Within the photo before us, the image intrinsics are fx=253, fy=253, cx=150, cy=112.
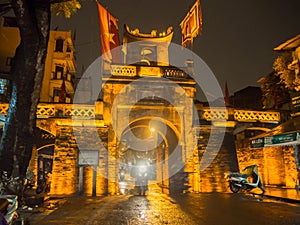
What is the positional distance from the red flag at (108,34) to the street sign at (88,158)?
5445 mm

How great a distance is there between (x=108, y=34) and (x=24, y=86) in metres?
8.30

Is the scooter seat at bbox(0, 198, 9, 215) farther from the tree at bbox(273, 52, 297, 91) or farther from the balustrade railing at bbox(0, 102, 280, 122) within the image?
the tree at bbox(273, 52, 297, 91)

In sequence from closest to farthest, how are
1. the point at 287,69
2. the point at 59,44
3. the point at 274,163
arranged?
the point at 274,163 < the point at 287,69 < the point at 59,44

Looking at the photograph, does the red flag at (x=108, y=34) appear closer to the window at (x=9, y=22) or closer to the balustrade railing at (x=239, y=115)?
the balustrade railing at (x=239, y=115)

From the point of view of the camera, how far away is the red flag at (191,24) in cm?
1468

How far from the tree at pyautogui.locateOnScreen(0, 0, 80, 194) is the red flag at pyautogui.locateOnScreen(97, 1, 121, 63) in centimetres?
665

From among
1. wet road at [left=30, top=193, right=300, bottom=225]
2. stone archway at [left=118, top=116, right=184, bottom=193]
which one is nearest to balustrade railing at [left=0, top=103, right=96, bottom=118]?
stone archway at [left=118, top=116, right=184, bottom=193]

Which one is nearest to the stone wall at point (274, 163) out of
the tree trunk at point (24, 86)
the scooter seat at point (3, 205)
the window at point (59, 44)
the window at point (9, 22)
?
the tree trunk at point (24, 86)

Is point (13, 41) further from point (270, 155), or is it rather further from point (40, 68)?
point (270, 155)

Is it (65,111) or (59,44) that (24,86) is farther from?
(59,44)

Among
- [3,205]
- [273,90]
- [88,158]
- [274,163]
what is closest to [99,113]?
[88,158]

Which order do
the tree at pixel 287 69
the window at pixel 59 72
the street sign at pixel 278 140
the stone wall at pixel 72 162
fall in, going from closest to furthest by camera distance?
the street sign at pixel 278 140 < the stone wall at pixel 72 162 < the tree at pixel 287 69 < the window at pixel 59 72

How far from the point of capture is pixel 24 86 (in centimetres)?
716

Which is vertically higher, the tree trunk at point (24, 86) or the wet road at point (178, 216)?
the tree trunk at point (24, 86)
